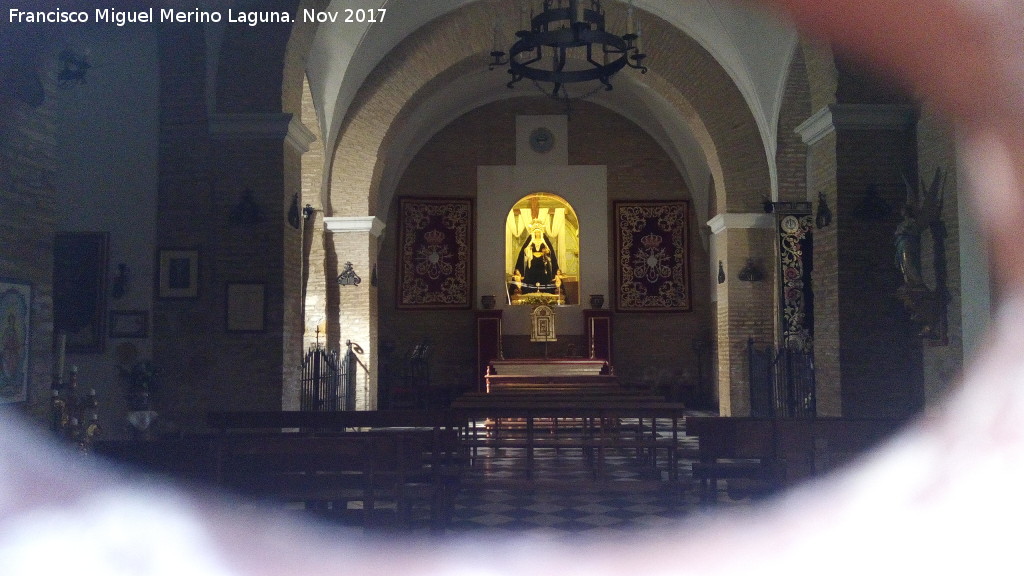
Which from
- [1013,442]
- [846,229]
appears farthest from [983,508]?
[846,229]

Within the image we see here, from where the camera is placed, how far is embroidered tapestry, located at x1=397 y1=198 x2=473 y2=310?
1823 centimetres

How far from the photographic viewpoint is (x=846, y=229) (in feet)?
26.6

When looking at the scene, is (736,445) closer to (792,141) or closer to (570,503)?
(570,503)

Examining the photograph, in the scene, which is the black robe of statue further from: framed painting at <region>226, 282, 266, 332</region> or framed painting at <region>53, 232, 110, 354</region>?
framed painting at <region>53, 232, 110, 354</region>

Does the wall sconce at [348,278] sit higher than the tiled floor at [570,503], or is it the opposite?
the wall sconce at [348,278]

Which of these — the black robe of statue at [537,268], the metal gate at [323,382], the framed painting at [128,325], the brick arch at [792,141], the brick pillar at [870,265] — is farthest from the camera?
the black robe of statue at [537,268]

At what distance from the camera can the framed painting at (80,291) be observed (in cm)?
830

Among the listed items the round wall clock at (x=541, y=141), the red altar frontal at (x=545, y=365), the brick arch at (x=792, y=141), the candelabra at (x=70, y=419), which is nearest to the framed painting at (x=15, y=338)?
the candelabra at (x=70, y=419)

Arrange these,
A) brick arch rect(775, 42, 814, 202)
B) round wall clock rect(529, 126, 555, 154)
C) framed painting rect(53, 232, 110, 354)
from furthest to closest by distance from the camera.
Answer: round wall clock rect(529, 126, 555, 154), brick arch rect(775, 42, 814, 202), framed painting rect(53, 232, 110, 354)

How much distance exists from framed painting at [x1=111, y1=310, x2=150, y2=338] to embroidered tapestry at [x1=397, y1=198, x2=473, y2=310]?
9.78m

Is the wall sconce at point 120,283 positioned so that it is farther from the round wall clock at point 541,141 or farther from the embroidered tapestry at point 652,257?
the embroidered tapestry at point 652,257

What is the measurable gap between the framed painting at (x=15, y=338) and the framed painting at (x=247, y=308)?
305 cm

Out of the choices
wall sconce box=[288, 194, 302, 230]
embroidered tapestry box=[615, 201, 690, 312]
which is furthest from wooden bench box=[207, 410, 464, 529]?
embroidered tapestry box=[615, 201, 690, 312]

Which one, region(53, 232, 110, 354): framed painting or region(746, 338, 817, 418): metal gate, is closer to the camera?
region(53, 232, 110, 354): framed painting
